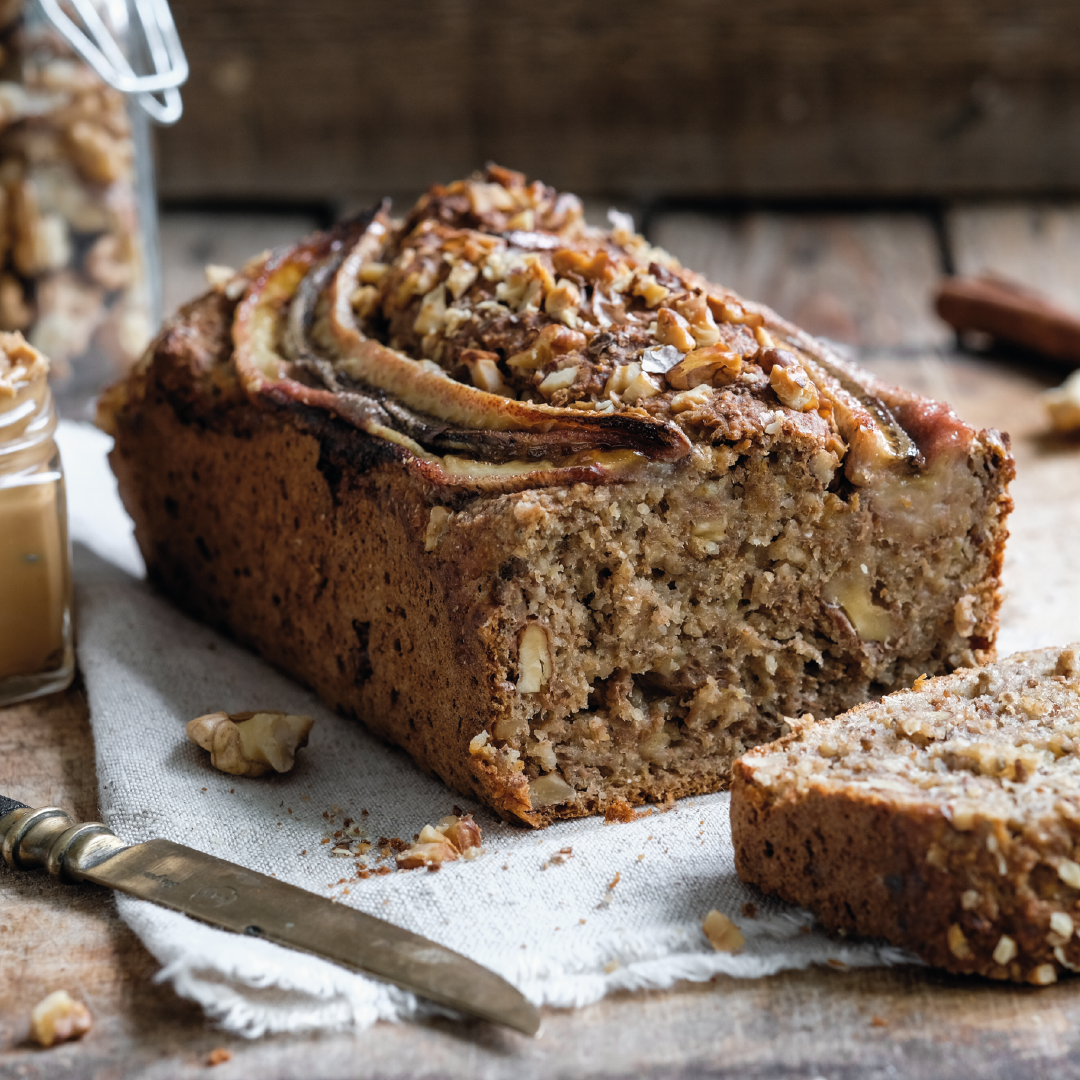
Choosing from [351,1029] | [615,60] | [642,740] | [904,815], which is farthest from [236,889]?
[615,60]

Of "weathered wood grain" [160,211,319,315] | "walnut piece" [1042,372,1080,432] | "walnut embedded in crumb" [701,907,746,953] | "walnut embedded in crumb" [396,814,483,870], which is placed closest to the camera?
"walnut embedded in crumb" [701,907,746,953]

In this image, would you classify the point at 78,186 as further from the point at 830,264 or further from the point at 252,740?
the point at 830,264

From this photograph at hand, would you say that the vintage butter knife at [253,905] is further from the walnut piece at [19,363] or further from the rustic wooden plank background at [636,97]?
the rustic wooden plank background at [636,97]

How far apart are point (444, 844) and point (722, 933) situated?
1.80 ft

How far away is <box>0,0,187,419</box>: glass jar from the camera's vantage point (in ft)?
13.8

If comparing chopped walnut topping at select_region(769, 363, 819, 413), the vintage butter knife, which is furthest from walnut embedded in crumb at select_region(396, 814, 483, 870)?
chopped walnut topping at select_region(769, 363, 819, 413)

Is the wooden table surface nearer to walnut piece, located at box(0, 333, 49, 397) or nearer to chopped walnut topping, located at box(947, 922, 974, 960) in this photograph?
chopped walnut topping, located at box(947, 922, 974, 960)

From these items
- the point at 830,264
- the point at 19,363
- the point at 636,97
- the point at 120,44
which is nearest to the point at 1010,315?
the point at 830,264

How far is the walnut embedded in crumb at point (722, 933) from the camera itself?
2264mm

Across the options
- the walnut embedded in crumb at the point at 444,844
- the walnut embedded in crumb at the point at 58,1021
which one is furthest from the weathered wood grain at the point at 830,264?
the walnut embedded in crumb at the point at 58,1021

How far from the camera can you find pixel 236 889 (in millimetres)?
2332

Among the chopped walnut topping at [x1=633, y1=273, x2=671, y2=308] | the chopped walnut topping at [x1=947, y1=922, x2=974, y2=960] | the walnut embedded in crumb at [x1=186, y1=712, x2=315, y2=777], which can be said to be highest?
the chopped walnut topping at [x1=633, y1=273, x2=671, y2=308]

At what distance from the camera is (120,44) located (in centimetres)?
445

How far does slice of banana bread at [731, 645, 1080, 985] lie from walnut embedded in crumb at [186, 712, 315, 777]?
0.95 meters
